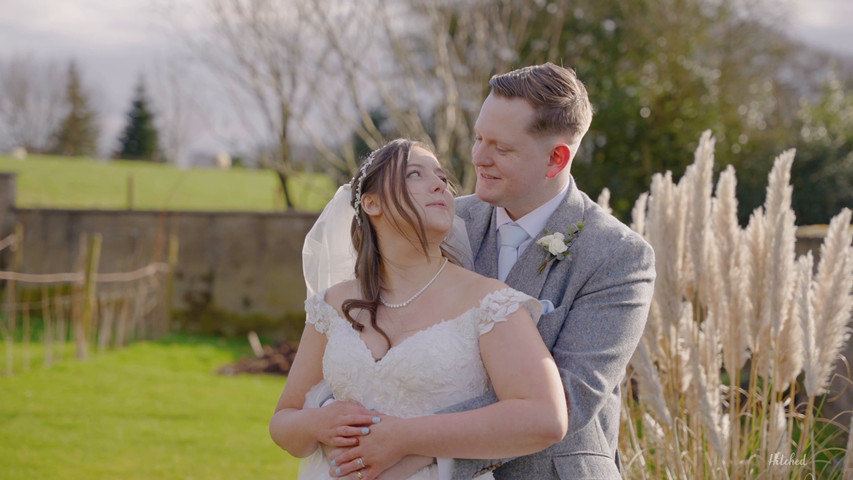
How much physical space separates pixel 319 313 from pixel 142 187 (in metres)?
25.4

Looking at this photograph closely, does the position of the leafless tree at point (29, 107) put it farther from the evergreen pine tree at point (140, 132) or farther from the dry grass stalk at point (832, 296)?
the dry grass stalk at point (832, 296)

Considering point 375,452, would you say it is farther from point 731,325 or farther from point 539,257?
point 731,325

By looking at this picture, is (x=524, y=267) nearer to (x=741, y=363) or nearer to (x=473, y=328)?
(x=473, y=328)

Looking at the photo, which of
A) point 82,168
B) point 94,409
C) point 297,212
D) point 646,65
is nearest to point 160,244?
point 297,212

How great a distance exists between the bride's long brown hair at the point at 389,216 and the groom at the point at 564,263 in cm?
22

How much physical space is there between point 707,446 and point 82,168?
28.9 m

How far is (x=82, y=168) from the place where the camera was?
28.8 meters

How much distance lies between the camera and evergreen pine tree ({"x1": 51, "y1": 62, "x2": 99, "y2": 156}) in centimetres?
4012

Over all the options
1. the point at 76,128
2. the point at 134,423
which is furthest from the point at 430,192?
the point at 76,128

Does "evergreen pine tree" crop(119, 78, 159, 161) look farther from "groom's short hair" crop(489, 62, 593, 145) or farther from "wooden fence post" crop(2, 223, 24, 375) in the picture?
"groom's short hair" crop(489, 62, 593, 145)

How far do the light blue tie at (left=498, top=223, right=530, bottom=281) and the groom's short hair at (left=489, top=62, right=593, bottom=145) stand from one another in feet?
1.07

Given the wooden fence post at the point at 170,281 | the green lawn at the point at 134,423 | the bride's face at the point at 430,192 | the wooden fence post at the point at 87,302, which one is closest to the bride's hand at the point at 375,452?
the bride's face at the point at 430,192

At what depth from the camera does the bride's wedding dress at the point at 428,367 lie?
2098 mm

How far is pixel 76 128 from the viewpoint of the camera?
133ft
